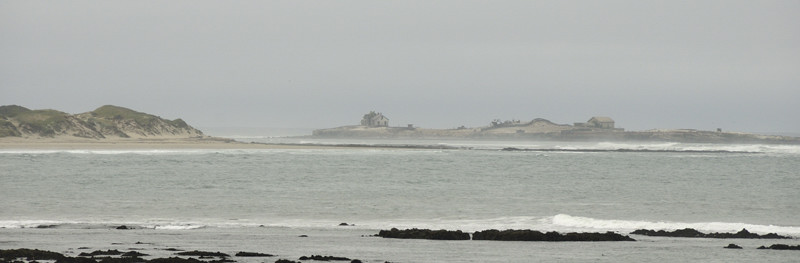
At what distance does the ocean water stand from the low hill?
1437 inches

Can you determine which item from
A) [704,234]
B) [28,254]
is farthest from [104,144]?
[704,234]

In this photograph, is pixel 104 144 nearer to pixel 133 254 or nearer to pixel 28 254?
pixel 28 254

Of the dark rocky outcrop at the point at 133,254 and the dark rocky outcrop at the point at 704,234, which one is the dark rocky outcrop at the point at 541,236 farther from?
the dark rocky outcrop at the point at 133,254

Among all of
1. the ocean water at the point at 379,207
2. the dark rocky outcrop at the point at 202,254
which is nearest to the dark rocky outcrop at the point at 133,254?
the ocean water at the point at 379,207

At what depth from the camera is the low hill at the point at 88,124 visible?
10681cm

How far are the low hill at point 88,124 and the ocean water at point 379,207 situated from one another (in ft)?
120

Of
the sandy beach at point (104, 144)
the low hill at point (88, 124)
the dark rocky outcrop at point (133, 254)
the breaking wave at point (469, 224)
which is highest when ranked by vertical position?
the low hill at point (88, 124)

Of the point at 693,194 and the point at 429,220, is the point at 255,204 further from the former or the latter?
the point at 693,194

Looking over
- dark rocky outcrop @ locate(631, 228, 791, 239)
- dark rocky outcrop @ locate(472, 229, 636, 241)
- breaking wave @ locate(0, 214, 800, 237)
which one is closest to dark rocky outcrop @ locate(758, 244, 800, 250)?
dark rocky outcrop @ locate(631, 228, 791, 239)

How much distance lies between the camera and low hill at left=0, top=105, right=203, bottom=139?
4205 inches

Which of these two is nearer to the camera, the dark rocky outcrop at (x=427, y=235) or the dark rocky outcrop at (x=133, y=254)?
the dark rocky outcrop at (x=133, y=254)

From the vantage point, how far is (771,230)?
97.6 feet

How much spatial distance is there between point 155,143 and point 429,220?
281 ft

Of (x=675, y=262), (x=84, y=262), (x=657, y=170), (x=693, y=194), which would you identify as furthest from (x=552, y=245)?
(x=657, y=170)
